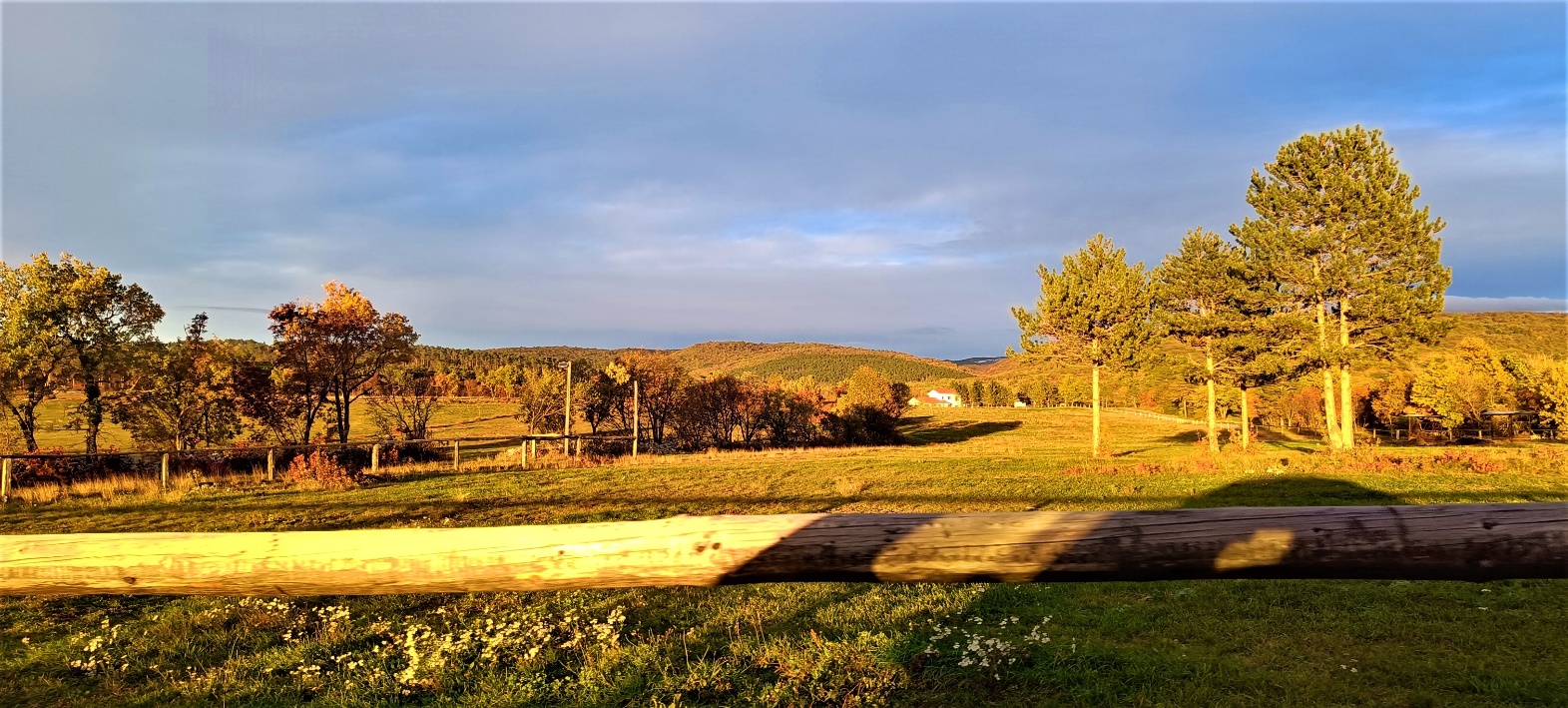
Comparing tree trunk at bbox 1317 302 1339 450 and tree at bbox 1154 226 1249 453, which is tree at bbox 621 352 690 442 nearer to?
tree at bbox 1154 226 1249 453

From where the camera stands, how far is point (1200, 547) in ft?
7.72

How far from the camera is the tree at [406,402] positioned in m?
35.1

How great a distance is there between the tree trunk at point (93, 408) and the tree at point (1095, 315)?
3796 centimetres

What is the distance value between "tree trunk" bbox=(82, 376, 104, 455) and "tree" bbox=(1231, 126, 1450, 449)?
48134mm

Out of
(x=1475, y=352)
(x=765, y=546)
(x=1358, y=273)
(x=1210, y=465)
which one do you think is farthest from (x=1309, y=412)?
(x=765, y=546)

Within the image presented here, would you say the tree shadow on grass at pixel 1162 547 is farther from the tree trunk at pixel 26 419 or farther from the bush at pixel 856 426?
the bush at pixel 856 426

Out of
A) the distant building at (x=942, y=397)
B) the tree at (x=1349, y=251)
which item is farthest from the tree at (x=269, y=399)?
the distant building at (x=942, y=397)

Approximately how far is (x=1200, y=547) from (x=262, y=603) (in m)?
8.58

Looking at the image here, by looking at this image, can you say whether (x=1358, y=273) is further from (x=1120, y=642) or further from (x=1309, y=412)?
(x=1309, y=412)

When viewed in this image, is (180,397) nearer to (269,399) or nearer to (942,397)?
(269,399)

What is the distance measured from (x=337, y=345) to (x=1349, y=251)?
154 feet

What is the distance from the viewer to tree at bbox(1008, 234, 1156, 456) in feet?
108

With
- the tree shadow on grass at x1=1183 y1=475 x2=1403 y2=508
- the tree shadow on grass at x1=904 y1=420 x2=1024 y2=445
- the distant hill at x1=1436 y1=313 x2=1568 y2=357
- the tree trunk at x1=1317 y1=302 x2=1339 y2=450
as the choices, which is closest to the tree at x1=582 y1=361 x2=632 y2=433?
the tree shadow on grass at x1=904 y1=420 x2=1024 y2=445

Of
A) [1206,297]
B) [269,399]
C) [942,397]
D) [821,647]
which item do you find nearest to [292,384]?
[269,399]
